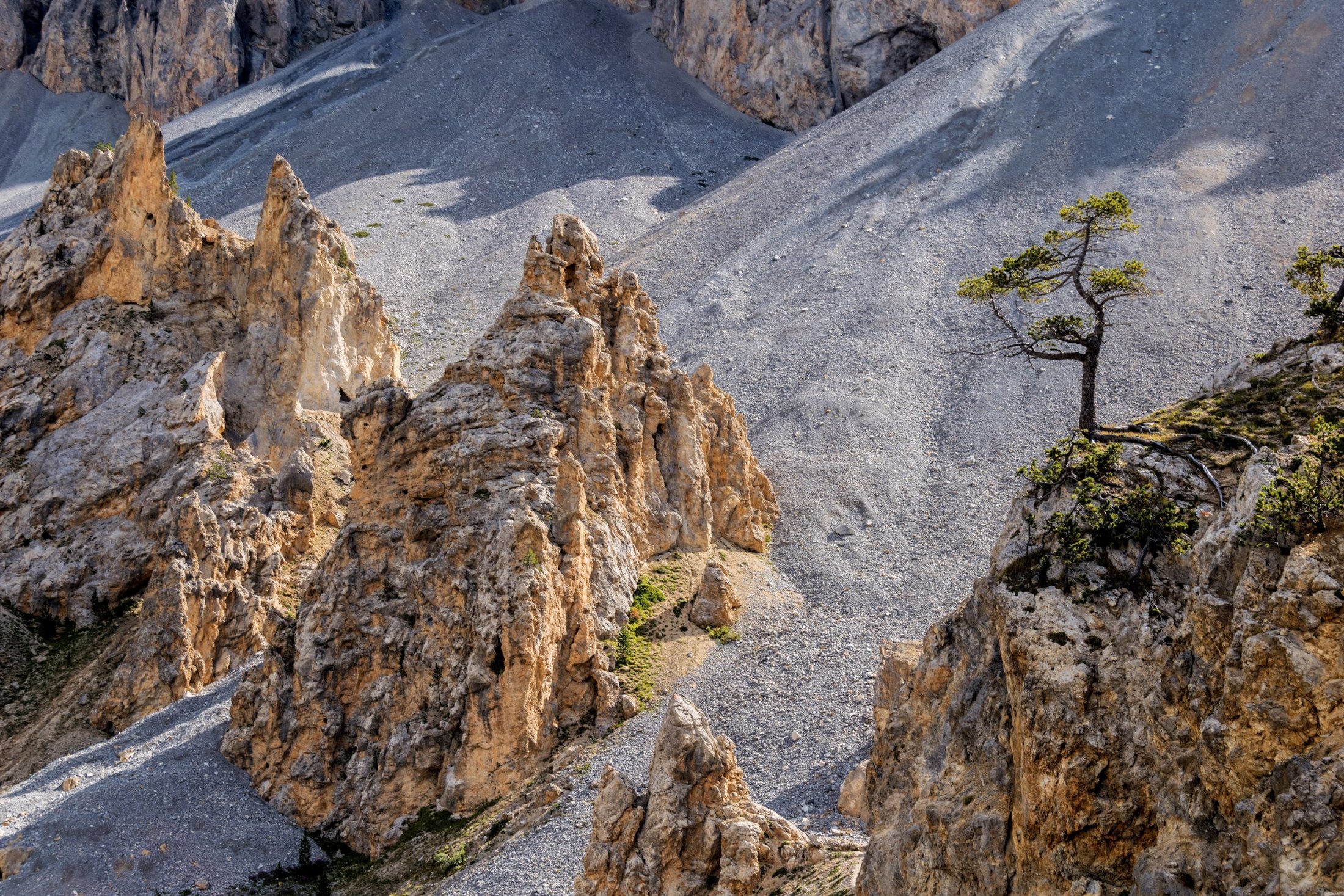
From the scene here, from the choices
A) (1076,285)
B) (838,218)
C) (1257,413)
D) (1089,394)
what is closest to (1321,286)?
(1257,413)

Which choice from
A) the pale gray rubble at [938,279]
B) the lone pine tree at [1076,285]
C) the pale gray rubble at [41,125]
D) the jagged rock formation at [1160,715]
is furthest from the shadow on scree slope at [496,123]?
the jagged rock formation at [1160,715]

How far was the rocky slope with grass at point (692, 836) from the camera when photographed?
21531mm

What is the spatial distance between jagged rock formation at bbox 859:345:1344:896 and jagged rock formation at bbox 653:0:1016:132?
81.8 metres

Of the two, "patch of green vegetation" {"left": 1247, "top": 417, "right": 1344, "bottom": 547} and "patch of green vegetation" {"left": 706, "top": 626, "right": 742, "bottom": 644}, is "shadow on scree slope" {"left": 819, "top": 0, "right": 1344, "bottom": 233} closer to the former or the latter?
"patch of green vegetation" {"left": 706, "top": 626, "right": 742, "bottom": 644}

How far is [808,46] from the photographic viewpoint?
324 feet

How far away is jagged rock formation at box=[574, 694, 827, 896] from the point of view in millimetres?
21688

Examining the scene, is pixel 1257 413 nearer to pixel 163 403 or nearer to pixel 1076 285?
pixel 1076 285

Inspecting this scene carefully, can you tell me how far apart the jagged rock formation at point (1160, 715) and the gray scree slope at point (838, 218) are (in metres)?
13.3

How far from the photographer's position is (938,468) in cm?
4878

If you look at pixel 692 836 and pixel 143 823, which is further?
pixel 143 823

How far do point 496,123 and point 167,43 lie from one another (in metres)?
38.8

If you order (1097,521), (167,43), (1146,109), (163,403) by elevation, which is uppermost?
(167,43)

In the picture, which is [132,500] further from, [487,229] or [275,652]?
[487,229]

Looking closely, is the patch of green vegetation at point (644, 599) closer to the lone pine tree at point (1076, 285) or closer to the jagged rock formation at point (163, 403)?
the jagged rock formation at point (163, 403)
